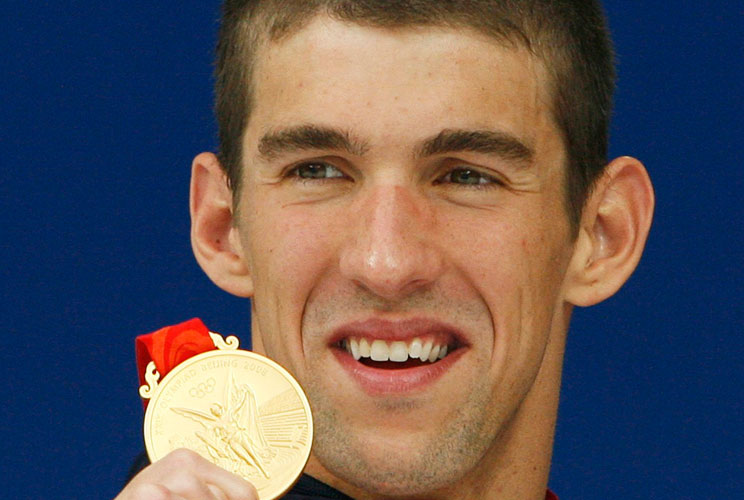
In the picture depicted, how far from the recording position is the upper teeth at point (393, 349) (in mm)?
4457

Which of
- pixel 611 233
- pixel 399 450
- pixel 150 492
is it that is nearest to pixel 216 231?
pixel 399 450

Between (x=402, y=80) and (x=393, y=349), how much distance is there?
64 centimetres

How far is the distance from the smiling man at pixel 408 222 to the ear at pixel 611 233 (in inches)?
5.4

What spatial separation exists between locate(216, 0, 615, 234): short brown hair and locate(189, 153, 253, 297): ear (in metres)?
0.07

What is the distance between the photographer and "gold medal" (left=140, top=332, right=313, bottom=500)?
4.10 m

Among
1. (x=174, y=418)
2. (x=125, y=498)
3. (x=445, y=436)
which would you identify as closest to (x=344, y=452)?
(x=445, y=436)

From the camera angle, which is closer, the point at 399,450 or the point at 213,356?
the point at 213,356

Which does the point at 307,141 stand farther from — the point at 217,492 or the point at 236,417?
the point at 217,492

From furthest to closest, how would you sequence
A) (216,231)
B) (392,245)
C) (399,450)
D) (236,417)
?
1. (216,231)
2. (399,450)
3. (392,245)
4. (236,417)

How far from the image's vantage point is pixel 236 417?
415 centimetres

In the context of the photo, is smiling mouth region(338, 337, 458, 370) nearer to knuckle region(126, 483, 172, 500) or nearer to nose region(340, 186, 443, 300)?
nose region(340, 186, 443, 300)

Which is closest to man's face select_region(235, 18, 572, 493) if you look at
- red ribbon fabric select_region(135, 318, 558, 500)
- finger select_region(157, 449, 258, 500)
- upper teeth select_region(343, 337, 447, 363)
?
upper teeth select_region(343, 337, 447, 363)

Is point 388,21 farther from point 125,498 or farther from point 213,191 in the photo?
point 125,498

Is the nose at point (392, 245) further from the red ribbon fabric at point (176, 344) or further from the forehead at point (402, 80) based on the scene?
the red ribbon fabric at point (176, 344)
